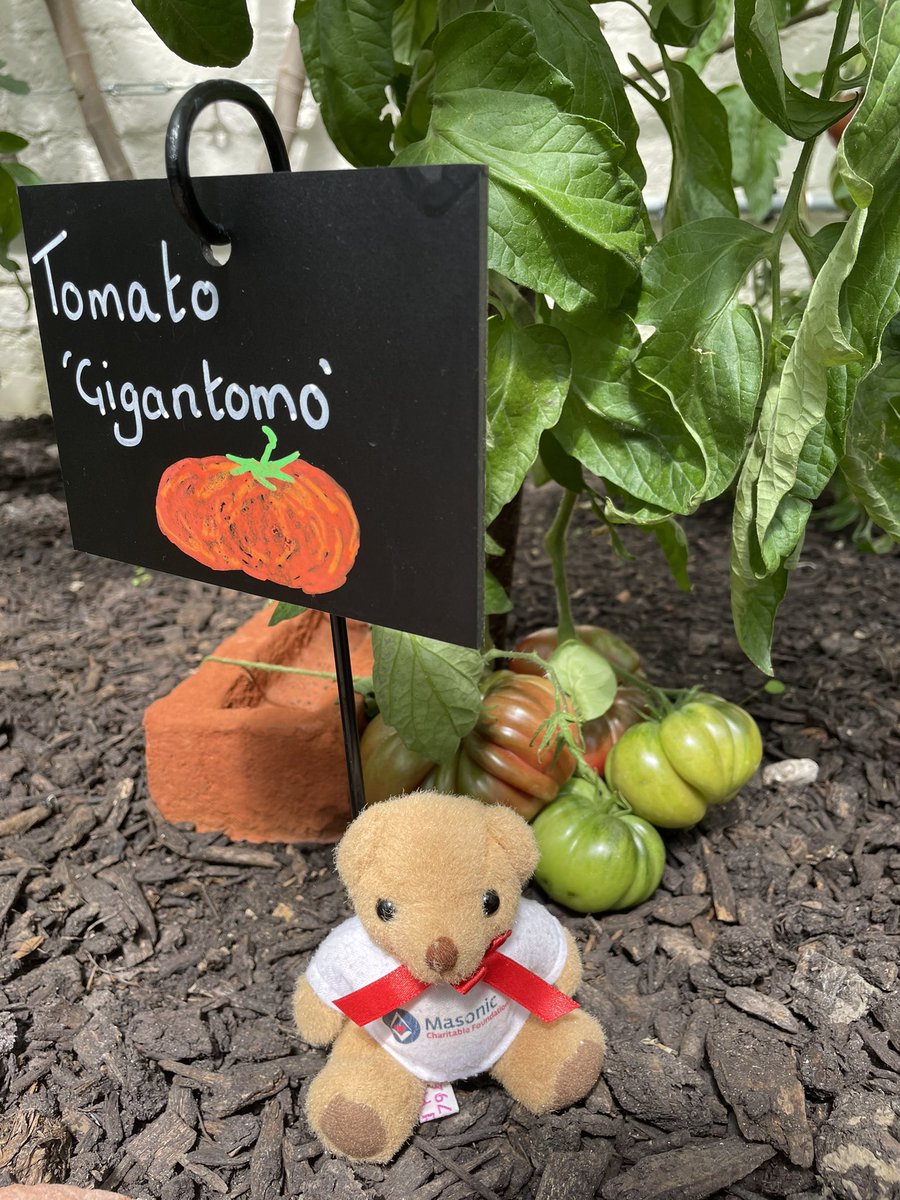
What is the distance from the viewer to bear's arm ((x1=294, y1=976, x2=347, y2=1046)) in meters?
0.70

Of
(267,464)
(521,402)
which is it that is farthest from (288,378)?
(521,402)

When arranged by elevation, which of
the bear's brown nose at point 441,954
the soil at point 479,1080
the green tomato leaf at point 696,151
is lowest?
the soil at point 479,1080

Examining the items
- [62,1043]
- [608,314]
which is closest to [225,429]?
[608,314]

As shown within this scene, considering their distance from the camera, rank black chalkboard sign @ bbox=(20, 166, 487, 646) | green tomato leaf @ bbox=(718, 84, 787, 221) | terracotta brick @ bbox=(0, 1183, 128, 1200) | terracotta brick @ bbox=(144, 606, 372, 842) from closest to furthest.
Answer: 1. black chalkboard sign @ bbox=(20, 166, 487, 646)
2. terracotta brick @ bbox=(0, 1183, 128, 1200)
3. terracotta brick @ bbox=(144, 606, 372, 842)
4. green tomato leaf @ bbox=(718, 84, 787, 221)

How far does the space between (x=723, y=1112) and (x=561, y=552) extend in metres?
0.54

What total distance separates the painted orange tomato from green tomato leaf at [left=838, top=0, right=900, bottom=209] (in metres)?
0.32

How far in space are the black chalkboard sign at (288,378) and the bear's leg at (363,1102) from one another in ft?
1.08

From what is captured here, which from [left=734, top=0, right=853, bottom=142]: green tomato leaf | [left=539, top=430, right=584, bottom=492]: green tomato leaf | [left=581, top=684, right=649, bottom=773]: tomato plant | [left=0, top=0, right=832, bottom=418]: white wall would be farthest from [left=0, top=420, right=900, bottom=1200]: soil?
[left=0, top=0, right=832, bottom=418]: white wall

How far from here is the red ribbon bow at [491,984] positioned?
2.14 feet

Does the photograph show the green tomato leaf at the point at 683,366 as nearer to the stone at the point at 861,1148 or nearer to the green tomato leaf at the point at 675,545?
the green tomato leaf at the point at 675,545

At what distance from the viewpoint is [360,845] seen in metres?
0.65

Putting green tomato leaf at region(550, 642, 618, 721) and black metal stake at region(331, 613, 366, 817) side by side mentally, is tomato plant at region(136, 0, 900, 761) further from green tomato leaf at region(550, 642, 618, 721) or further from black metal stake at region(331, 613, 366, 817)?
Answer: green tomato leaf at region(550, 642, 618, 721)

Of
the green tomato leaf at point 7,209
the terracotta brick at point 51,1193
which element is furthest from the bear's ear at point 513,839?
the green tomato leaf at point 7,209

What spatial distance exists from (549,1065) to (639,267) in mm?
567
